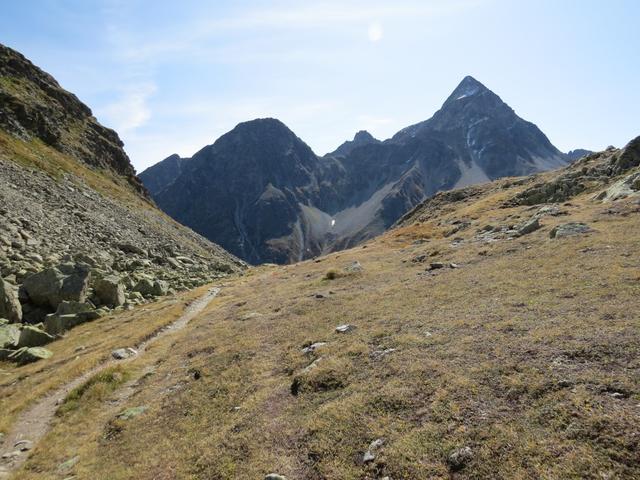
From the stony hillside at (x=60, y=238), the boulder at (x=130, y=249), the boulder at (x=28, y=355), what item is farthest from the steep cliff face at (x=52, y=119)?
the boulder at (x=28, y=355)

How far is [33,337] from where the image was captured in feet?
111

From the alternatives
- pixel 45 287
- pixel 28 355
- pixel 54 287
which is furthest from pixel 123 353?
pixel 45 287

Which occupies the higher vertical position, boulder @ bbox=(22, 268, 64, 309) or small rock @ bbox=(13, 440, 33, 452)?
boulder @ bbox=(22, 268, 64, 309)

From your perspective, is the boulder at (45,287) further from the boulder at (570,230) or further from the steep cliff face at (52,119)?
the steep cliff face at (52,119)

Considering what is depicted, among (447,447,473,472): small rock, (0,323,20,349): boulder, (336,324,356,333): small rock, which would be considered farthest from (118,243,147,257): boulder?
(447,447,473,472): small rock

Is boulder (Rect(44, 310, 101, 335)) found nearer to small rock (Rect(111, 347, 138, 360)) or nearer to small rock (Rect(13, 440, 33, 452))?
small rock (Rect(111, 347, 138, 360))

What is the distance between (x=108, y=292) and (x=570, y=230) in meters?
45.7

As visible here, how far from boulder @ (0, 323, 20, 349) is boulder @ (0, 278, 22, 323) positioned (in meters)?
1.88

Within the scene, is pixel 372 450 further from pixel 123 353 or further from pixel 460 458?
pixel 123 353

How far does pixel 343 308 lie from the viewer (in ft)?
88.8

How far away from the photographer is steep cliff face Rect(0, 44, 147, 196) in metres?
108

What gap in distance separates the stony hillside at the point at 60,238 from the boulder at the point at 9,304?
0.24 feet

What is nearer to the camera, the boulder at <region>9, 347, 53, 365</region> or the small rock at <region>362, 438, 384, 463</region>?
the small rock at <region>362, 438, 384, 463</region>

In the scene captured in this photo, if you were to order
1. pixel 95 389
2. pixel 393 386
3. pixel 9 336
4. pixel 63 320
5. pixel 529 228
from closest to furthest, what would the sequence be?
pixel 393 386
pixel 95 389
pixel 9 336
pixel 63 320
pixel 529 228
